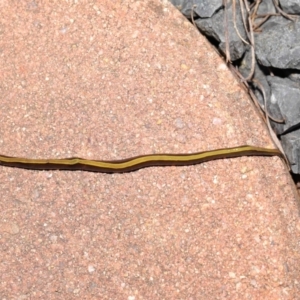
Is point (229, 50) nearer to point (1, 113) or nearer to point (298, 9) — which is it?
point (298, 9)

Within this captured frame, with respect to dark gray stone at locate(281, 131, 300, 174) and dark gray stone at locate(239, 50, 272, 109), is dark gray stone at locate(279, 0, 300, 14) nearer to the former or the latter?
dark gray stone at locate(239, 50, 272, 109)

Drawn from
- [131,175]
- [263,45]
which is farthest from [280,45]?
[131,175]

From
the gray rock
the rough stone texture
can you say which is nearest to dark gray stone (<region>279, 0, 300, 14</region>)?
the rough stone texture

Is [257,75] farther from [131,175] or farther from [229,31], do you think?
[131,175]

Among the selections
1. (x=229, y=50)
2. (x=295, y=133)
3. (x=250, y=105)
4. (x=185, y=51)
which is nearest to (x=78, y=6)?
(x=185, y=51)

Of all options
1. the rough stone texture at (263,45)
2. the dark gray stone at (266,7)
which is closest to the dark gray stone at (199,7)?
the rough stone texture at (263,45)

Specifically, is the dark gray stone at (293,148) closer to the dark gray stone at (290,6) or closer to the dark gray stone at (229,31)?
the dark gray stone at (229,31)
